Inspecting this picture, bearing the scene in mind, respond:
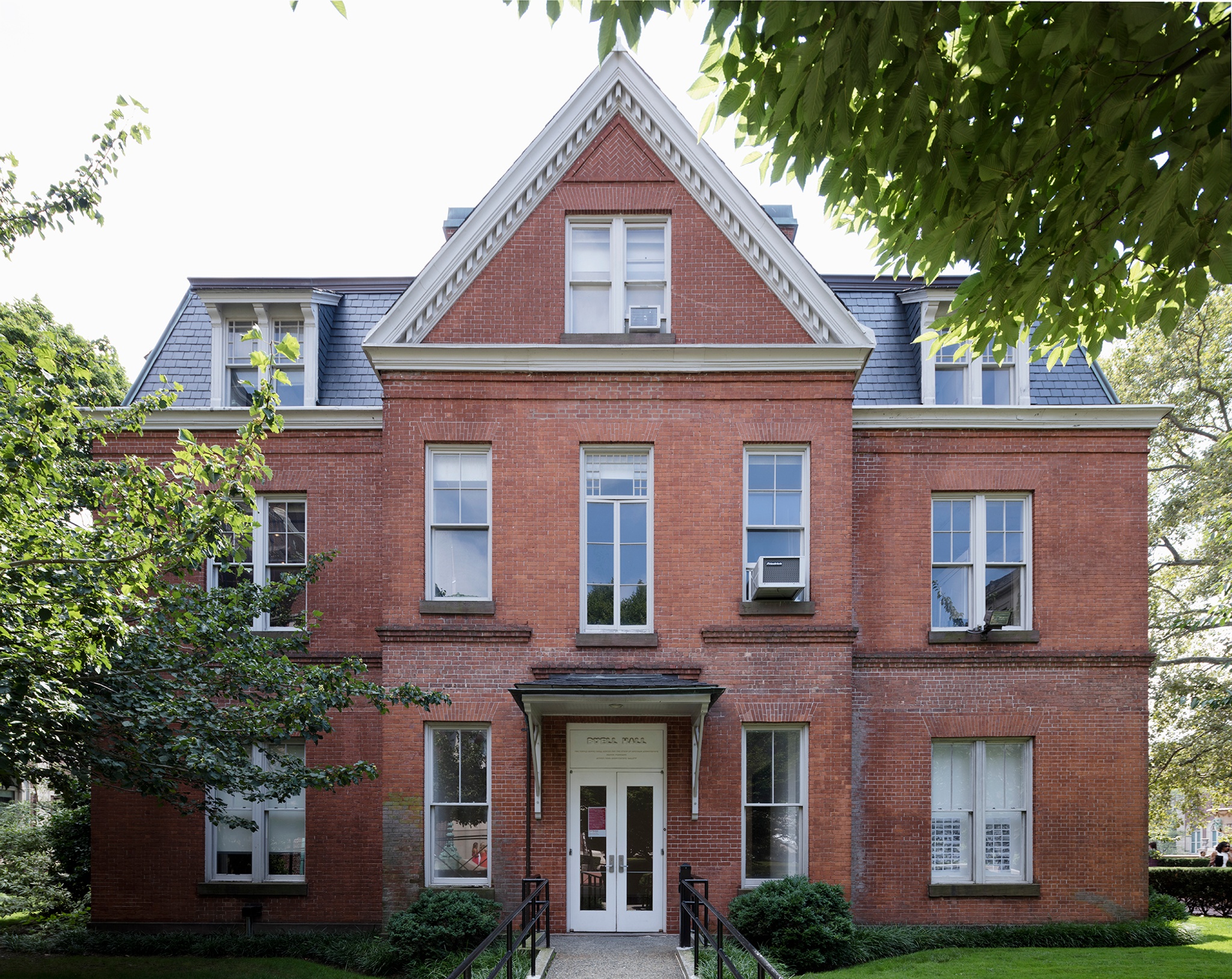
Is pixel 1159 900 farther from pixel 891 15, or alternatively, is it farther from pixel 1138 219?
pixel 891 15

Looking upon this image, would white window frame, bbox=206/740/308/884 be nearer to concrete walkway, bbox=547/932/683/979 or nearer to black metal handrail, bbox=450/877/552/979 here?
black metal handrail, bbox=450/877/552/979

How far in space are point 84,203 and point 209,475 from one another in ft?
12.7

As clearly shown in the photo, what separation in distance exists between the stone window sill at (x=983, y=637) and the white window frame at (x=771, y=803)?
9.86 ft

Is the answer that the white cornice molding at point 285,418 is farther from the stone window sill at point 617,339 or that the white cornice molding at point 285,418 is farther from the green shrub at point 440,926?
the green shrub at point 440,926

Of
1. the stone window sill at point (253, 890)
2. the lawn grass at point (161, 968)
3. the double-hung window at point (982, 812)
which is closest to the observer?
the lawn grass at point (161, 968)

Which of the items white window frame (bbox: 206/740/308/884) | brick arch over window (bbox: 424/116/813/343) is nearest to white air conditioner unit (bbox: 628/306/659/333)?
brick arch over window (bbox: 424/116/813/343)

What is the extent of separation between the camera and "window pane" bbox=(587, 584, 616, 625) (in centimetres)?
1387

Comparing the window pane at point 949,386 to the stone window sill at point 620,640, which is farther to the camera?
the window pane at point 949,386

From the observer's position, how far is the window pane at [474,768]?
44.8 feet

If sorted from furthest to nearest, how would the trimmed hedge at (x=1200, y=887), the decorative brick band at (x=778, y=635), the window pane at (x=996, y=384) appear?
the trimmed hedge at (x=1200, y=887)
the window pane at (x=996, y=384)
the decorative brick band at (x=778, y=635)

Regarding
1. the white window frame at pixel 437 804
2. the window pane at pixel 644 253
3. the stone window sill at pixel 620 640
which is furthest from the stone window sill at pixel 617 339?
the white window frame at pixel 437 804

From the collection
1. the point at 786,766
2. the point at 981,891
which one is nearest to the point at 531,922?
the point at 786,766

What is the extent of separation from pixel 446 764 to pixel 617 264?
8279mm

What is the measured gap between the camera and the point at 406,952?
1220 centimetres
